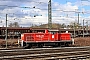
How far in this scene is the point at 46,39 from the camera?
29766mm

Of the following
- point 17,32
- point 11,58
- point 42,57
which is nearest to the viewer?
point 11,58

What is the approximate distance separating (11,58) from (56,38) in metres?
17.1

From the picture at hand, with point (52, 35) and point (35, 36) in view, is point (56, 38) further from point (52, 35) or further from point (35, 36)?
point (35, 36)

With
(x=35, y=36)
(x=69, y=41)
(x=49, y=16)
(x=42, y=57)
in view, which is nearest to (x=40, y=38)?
(x=35, y=36)

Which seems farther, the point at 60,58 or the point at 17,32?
the point at 17,32

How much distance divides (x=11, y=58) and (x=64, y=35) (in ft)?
60.1

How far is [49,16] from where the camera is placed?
38844 mm

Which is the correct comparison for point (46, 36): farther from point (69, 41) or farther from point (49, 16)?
point (49, 16)

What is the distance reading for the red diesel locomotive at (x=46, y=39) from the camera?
28812 mm

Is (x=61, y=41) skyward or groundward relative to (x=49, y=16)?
groundward

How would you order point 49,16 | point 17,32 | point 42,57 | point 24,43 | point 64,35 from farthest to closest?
point 17,32 < point 49,16 < point 64,35 < point 24,43 < point 42,57

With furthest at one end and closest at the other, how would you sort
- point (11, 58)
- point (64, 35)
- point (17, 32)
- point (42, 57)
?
point (17, 32), point (64, 35), point (42, 57), point (11, 58)

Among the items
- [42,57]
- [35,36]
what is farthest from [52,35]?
[42,57]

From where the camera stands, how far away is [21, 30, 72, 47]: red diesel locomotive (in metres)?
28.8
